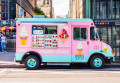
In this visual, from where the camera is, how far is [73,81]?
22.8 feet

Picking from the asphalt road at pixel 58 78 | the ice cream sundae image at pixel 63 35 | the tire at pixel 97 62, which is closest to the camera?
the asphalt road at pixel 58 78

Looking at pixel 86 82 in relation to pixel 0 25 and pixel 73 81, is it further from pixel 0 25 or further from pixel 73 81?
pixel 0 25

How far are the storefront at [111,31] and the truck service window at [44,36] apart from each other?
4879mm

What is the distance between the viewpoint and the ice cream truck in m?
10.3

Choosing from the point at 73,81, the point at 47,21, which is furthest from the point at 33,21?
the point at 73,81

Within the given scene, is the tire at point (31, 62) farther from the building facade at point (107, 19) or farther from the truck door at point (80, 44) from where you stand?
A: the building facade at point (107, 19)

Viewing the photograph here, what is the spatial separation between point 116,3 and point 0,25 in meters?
21.3

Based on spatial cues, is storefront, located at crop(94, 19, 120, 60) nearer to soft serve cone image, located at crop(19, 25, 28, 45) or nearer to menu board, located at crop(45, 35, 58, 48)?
menu board, located at crop(45, 35, 58, 48)

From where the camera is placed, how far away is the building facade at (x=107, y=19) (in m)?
14.2

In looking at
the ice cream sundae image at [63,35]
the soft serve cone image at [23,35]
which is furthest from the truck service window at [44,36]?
the soft serve cone image at [23,35]

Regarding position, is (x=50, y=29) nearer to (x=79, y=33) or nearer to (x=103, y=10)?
(x=79, y=33)

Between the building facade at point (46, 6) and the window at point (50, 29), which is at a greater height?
the building facade at point (46, 6)

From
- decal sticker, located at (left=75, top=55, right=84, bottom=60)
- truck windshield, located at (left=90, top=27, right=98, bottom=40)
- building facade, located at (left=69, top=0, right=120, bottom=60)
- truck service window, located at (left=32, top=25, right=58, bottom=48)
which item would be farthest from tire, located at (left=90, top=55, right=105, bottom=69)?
building facade, located at (left=69, top=0, right=120, bottom=60)

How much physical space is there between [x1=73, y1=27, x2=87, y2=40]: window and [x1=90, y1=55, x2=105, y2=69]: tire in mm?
1210
